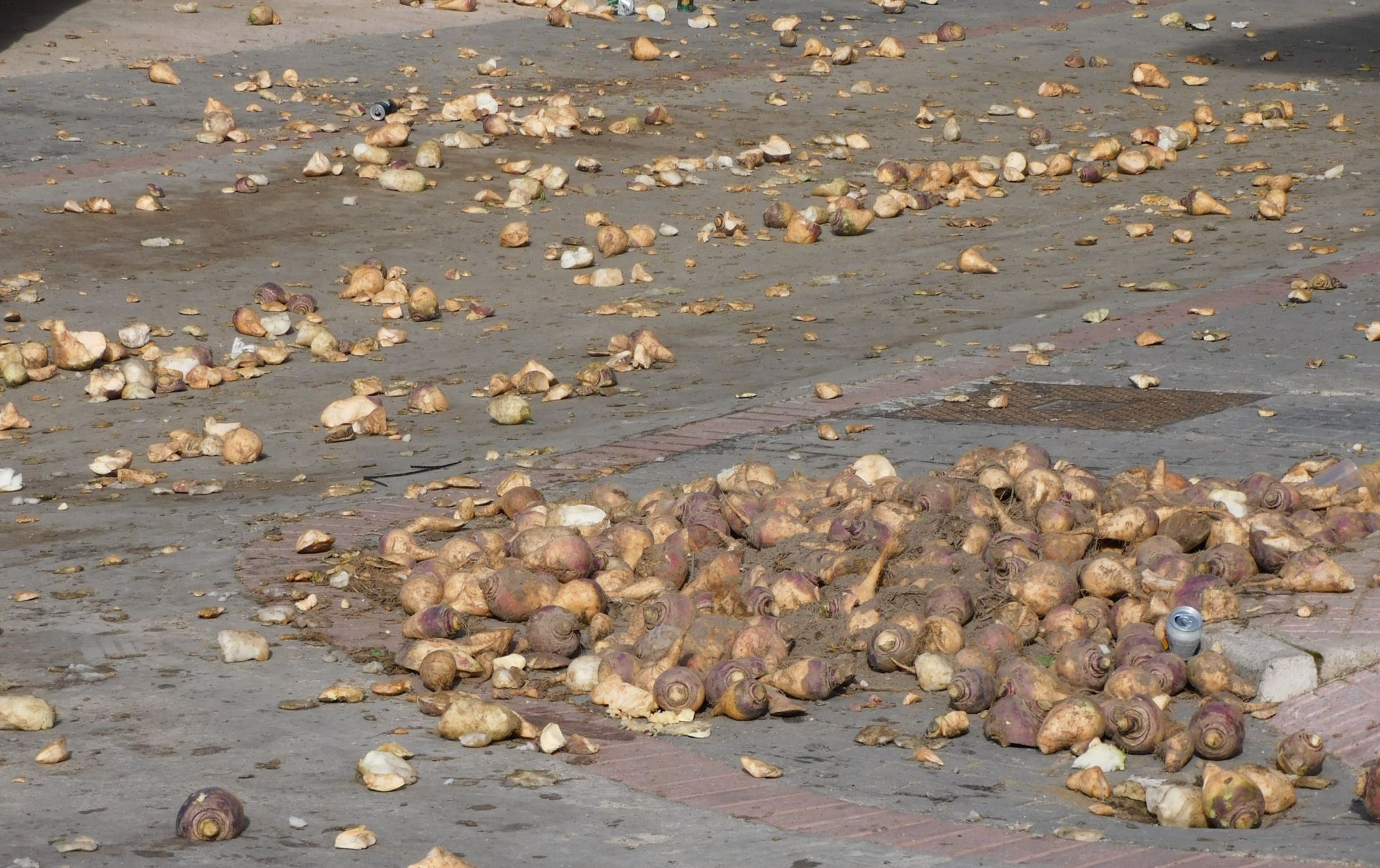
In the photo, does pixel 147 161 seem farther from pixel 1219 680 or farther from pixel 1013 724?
pixel 1219 680

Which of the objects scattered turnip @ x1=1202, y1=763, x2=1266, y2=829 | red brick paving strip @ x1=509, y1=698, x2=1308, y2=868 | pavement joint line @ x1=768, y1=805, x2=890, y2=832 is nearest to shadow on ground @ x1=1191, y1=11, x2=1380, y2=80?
scattered turnip @ x1=1202, y1=763, x2=1266, y2=829

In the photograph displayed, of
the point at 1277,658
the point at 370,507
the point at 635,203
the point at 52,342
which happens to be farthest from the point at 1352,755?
the point at 635,203

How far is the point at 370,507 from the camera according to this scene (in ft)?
22.1

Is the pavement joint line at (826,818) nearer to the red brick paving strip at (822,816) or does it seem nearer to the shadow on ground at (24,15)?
the red brick paving strip at (822,816)

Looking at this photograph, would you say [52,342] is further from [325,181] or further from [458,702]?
[458,702]

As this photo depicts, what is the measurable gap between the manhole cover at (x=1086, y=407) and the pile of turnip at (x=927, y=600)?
1239 millimetres

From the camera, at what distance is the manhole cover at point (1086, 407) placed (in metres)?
7.46

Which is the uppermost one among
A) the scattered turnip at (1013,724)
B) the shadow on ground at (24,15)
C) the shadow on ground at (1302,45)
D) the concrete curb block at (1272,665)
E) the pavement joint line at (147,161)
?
the shadow on ground at (24,15)

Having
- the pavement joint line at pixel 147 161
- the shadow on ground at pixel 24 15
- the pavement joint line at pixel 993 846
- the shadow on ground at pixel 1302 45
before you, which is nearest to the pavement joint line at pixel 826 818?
the pavement joint line at pixel 993 846

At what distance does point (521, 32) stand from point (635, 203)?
5530mm

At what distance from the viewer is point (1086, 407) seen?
303 inches

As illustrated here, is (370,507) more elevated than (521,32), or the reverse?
(521,32)

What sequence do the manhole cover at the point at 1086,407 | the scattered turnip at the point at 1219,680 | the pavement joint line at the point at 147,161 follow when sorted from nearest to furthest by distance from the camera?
the scattered turnip at the point at 1219,680 < the manhole cover at the point at 1086,407 < the pavement joint line at the point at 147,161

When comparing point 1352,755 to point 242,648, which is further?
point 242,648
